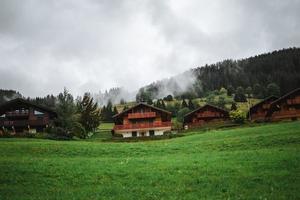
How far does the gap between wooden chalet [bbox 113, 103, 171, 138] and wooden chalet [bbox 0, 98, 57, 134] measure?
1601 centimetres

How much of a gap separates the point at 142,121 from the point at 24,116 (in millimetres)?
27722

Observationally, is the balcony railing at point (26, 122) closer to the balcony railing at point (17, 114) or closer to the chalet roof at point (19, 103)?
the balcony railing at point (17, 114)

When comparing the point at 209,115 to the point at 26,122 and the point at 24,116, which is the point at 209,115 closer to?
the point at 26,122

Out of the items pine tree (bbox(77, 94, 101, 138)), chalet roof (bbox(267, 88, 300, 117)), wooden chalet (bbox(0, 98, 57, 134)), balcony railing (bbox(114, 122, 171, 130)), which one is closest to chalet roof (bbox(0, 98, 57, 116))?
wooden chalet (bbox(0, 98, 57, 134))

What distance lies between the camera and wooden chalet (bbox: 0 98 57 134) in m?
79.5

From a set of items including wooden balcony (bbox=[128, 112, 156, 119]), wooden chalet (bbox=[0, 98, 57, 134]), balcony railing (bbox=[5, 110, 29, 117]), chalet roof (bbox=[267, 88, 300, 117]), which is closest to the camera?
wooden chalet (bbox=[0, 98, 57, 134])

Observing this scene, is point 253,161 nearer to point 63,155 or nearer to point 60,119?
point 63,155

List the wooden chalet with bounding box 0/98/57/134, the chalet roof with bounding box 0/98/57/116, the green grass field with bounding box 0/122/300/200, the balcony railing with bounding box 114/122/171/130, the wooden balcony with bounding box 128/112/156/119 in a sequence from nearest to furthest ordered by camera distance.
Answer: the green grass field with bounding box 0/122/300/200 < the wooden chalet with bounding box 0/98/57/134 < the chalet roof with bounding box 0/98/57/116 < the balcony railing with bounding box 114/122/171/130 < the wooden balcony with bounding box 128/112/156/119

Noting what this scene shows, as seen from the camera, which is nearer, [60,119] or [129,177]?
[129,177]

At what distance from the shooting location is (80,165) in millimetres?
22109

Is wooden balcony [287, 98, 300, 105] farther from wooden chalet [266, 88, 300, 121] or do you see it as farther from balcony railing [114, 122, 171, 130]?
balcony railing [114, 122, 171, 130]

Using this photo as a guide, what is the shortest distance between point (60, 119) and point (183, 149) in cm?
4614

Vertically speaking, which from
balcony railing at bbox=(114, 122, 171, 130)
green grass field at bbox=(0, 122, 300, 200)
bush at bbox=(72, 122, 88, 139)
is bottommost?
green grass field at bbox=(0, 122, 300, 200)

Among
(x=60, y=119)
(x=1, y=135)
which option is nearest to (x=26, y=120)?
(x=60, y=119)
